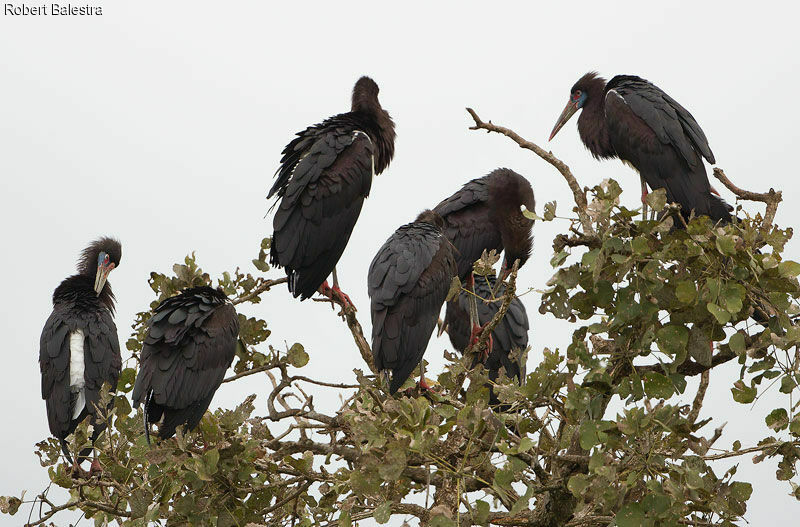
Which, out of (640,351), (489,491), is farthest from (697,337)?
(489,491)

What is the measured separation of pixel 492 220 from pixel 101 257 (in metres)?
4.03

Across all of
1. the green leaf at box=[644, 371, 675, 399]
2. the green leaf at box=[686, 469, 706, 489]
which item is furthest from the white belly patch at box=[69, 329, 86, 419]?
the green leaf at box=[686, 469, 706, 489]

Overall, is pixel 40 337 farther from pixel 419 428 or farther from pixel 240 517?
pixel 419 428

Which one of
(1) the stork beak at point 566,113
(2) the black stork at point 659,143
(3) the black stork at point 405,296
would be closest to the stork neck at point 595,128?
(2) the black stork at point 659,143

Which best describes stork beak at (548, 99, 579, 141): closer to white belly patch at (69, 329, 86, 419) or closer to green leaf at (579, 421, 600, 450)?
white belly patch at (69, 329, 86, 419)

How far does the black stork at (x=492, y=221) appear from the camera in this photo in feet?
22.6

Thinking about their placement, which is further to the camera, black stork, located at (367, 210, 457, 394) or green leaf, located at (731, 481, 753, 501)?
black stork, located at (367, 210, 457, 394)

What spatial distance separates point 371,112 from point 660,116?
7.52ft

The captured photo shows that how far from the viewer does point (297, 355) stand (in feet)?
16.7

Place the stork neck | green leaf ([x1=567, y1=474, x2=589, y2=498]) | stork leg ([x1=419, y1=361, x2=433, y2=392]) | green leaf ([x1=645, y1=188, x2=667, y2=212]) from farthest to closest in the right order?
the stork neck → stork leg ([x1=419, y1=361, x2=433, y2=392]) → green leaf ([x1=645, y1=188, x2=667, y2=212]) → green leaf ([x1=567, y1=474, x2=589, y2=498])

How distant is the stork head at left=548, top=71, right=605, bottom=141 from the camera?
777 centimetres

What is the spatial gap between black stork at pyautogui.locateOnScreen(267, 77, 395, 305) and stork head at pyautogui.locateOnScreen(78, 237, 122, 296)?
9.52 feet

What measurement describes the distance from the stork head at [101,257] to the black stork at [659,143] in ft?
15.9

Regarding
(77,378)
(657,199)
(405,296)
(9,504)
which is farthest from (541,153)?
(77,378)
